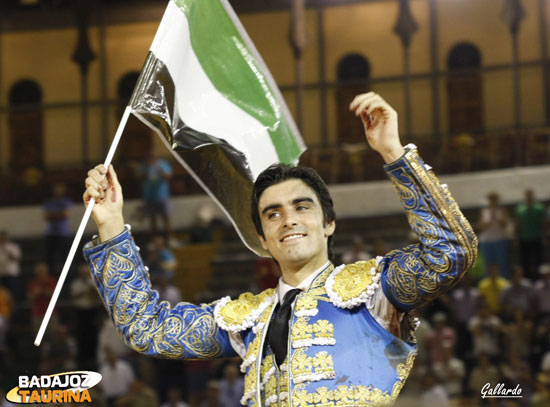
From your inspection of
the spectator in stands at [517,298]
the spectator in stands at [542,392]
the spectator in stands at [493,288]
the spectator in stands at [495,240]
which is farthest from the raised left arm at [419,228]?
the spectator in stands at [495,240]

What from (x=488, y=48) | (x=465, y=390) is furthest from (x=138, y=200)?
(x=465, y=390)

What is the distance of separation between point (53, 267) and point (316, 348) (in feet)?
25.4

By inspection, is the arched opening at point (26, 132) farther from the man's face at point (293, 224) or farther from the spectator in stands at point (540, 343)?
the man's face at point (293, 224)

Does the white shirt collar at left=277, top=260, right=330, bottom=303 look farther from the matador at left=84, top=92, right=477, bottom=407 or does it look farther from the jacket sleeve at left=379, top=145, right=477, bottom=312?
the jacket sleeve at left=379, top=145, right=477, bottom=312

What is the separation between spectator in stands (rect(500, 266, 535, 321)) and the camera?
7637 millimetres

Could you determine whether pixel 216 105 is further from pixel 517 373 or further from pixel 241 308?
pixel 517 373

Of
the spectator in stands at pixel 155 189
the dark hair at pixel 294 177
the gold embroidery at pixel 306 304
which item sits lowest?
the gold embroidery at pixel 306 304

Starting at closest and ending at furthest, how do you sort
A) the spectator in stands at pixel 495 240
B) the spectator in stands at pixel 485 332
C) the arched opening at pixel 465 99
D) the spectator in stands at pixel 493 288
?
1. the spectator in stands at pixel 485 332
2. the spectator in stands at pixel 493 288
3. the spectator in stands at pixel 495 240
4. the arched opening at pixel 465 99

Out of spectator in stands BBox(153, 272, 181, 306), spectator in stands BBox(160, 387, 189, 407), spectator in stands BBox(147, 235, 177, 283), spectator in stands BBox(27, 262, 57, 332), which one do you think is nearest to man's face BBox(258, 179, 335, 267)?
spectator in stands BBox(160, 387, 189, 407)

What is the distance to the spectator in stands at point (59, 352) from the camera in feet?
26.6

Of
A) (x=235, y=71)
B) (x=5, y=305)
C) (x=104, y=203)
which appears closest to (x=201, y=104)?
(x=235, y=71)

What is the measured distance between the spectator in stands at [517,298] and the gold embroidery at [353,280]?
5013mm

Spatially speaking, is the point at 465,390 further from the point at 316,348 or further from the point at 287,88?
the point at 287,88

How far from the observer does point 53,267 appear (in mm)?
10133
